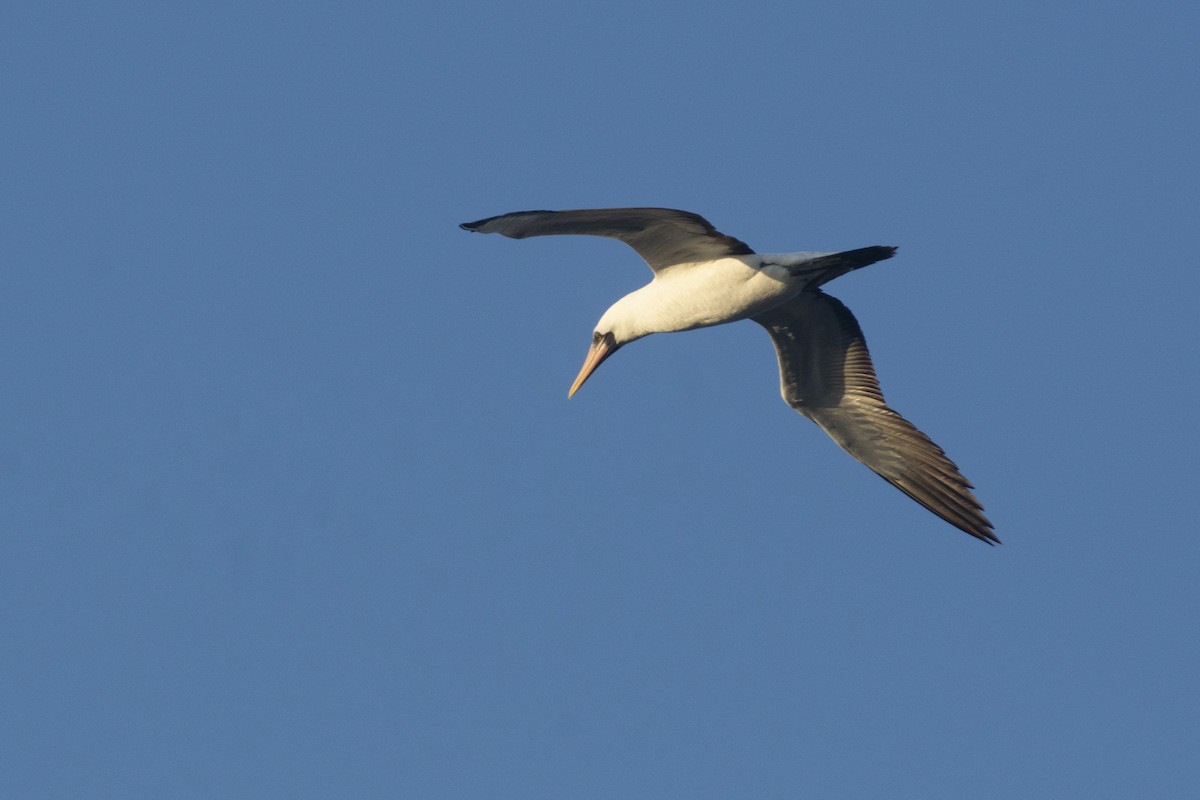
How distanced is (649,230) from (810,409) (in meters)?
3.41

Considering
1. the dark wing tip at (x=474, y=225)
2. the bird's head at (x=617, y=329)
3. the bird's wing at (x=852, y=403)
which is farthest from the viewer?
the bird's wing at (x=852, y=403)

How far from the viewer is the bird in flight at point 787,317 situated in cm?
1416

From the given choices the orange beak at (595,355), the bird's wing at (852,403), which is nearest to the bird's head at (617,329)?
the orange beak at (595,355)

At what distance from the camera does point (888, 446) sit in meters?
16.7

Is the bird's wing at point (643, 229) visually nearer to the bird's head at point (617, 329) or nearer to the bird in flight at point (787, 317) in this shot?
the bird in flight at point (787, 317)

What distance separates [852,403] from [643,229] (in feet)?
11.7

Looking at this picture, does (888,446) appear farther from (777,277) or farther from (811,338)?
(777,277)

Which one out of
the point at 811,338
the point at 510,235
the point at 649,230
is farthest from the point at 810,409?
the point at 510,235

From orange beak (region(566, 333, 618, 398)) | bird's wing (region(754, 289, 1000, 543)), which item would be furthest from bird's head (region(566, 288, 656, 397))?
bird's wing (region(754, 289, 1000, 543))

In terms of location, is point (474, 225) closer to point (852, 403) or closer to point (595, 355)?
point (595, 355)

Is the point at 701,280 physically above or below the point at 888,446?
above

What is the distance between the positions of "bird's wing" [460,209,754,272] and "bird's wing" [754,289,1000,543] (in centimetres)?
156

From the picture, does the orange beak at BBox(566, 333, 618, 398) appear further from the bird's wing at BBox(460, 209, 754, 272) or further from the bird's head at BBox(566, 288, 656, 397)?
the bird's wing at BBox(460, 209, 754, 272)

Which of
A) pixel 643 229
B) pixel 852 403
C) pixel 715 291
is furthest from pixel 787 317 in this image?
pixel 643 229
